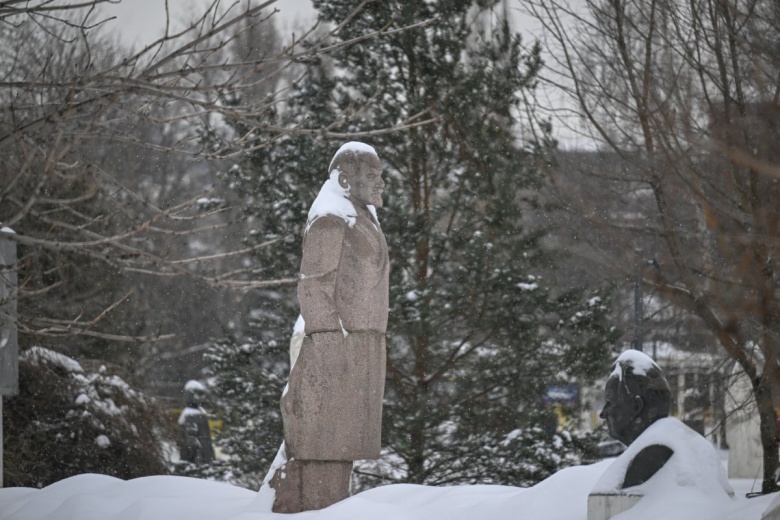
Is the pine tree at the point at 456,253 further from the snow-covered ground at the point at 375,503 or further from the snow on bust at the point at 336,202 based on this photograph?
the snow on bust at the point at 336,202

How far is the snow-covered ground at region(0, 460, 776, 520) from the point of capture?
21.5 feet

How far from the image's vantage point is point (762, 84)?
7336 mm

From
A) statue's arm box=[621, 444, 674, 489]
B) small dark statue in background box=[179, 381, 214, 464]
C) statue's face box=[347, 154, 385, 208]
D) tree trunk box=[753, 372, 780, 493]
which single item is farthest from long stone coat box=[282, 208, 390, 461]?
small dark statue in background box=[179, 381, 214, 464]

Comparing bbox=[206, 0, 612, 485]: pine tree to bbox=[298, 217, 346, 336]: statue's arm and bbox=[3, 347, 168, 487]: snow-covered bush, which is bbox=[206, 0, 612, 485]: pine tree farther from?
bbox=[298, 217, 346, 336]: statue's arm

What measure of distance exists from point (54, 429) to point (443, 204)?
6365 millimetres

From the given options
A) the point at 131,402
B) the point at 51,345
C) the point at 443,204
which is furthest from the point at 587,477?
the point at 51,345

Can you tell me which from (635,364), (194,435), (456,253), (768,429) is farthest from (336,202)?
(194,435)

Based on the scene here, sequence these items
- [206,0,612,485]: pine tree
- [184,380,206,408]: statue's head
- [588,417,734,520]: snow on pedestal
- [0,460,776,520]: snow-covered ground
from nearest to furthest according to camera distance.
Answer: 1. [0,460,776,520]: snow-covered ground
2. [588,417,734,520]: snow on pedestal
3. [206,0,612,485]: pine tree
4. [184,380,206,408]: statue's head

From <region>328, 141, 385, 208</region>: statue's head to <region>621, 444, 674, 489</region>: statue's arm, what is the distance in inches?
109

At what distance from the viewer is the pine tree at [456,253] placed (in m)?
14.8

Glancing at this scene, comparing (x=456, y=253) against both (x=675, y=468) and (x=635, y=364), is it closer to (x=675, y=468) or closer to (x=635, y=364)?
(x=635, y=364)

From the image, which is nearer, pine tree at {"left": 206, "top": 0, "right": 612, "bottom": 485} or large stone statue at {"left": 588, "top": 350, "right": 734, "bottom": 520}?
large stone statue at {"left": 588, "top": 350, "right": 734, "bottom": 520}

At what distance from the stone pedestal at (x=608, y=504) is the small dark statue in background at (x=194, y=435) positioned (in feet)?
36.8

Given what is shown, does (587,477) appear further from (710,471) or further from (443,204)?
(443,204)
